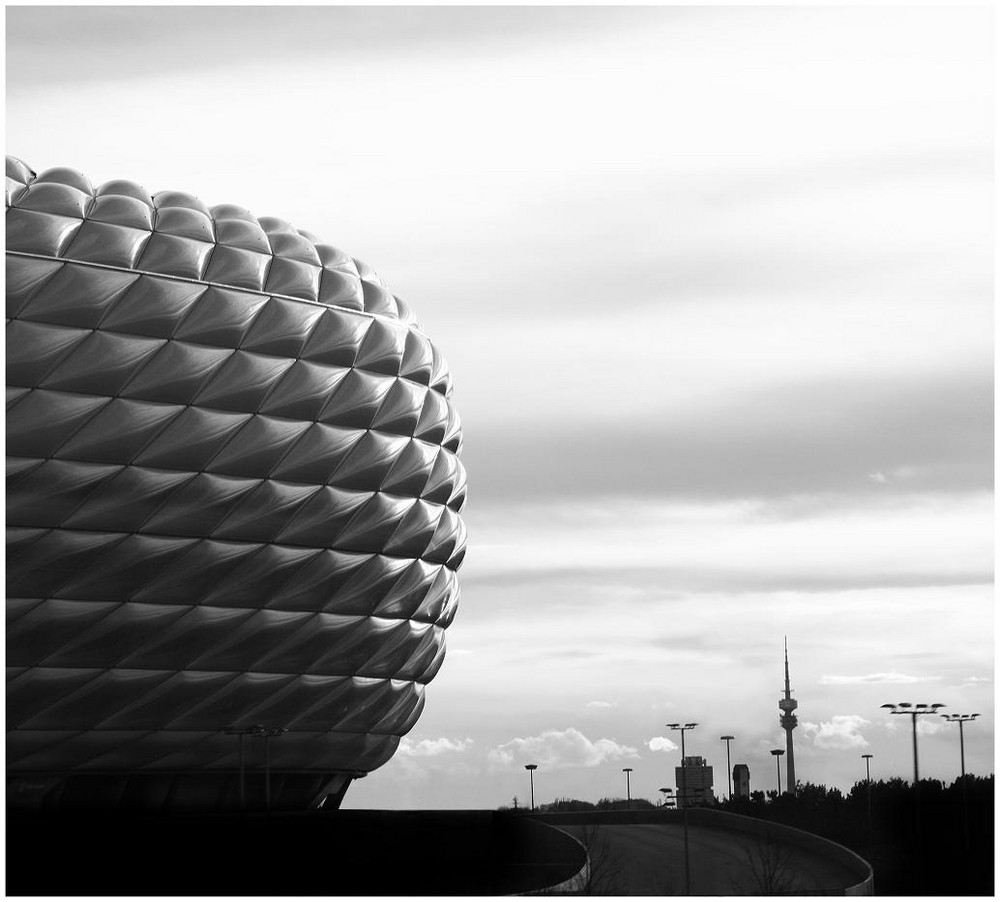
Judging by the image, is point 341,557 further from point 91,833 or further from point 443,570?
point 91,833

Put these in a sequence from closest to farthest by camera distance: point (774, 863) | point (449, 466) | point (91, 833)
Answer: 1. point (91, 833)
2. point (449, 466)
3. point (774, 863)

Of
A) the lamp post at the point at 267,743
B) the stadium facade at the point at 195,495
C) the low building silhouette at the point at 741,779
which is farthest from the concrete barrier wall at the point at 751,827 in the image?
the low building silhouette at the point at 741,779

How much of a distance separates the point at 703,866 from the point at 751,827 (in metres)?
7.23

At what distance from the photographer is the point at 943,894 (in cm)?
3173

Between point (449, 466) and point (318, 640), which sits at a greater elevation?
point (449, 466)

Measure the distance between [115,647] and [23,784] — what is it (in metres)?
3.18

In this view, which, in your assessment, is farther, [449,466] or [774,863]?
[774,863]

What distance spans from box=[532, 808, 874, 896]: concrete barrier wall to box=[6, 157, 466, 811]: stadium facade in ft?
38.9

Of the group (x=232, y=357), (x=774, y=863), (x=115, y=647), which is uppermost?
(x=232, y=357)

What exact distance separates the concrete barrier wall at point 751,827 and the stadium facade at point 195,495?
11.9 m

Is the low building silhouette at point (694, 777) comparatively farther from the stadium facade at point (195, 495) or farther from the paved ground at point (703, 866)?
the stadium facade at point (195, 495)

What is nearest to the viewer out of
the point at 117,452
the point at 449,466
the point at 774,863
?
the point at 117,452

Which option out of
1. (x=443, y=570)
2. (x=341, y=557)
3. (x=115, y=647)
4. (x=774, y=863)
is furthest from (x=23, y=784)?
(x=774, y=863)

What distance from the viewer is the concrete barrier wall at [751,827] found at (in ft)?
114
